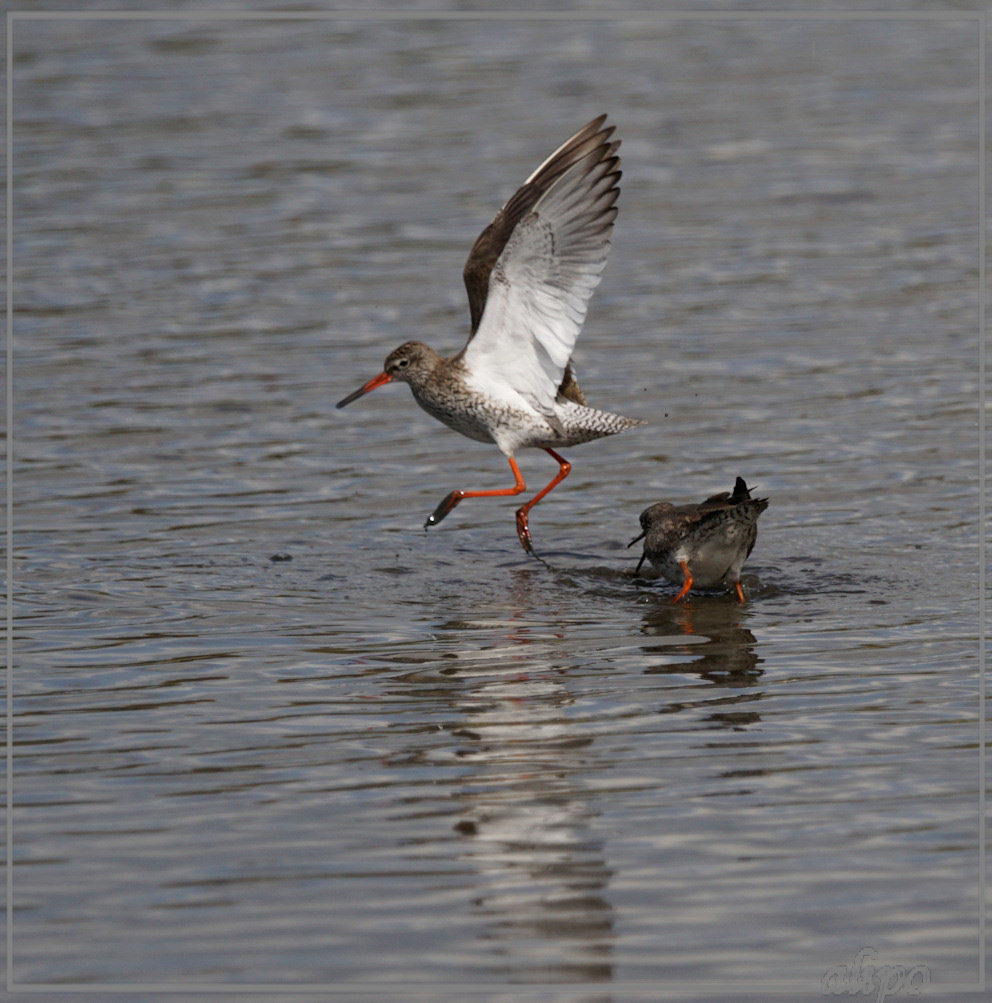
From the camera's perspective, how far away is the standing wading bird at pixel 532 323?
28.3ft

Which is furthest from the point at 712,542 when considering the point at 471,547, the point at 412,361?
the point at 412,361

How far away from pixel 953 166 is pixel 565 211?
8.44 meters

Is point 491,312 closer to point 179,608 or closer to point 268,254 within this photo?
point 179,608

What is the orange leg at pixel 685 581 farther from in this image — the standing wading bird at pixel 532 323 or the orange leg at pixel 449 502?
the orange leg at pixel 449 502

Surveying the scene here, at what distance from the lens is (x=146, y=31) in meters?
20.6

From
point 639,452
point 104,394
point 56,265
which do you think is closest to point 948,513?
point 639,452

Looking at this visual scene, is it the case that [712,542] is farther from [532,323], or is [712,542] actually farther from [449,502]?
[532,323]

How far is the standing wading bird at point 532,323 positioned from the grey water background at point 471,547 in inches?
20.0

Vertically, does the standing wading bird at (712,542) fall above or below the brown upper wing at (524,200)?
below

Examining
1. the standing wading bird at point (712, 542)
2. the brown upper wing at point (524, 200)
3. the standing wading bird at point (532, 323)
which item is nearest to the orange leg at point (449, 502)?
the standing wading bird at point (532, 323)

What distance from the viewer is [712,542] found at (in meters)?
8.08

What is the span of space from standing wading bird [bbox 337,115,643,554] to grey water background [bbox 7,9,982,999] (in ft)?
1.67

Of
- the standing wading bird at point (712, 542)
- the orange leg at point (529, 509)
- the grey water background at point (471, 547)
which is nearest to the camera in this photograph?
the grey water background at point (471, 547)

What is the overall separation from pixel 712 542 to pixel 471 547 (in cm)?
163
